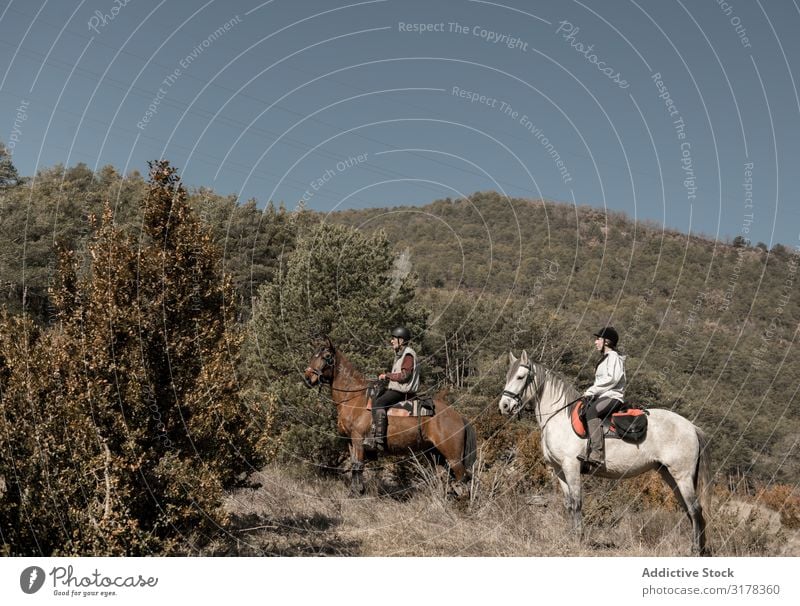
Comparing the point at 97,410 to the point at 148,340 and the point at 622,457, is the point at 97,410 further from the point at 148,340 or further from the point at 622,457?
the point at 622,457

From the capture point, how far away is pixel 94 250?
5801 mm

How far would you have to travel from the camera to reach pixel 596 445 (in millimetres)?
8109

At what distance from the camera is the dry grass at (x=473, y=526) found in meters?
7.32

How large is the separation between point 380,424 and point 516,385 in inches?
130

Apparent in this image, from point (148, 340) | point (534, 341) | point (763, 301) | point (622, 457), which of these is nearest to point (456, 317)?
point (534, 341)

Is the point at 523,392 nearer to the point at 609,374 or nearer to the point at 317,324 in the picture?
the point at 609,374

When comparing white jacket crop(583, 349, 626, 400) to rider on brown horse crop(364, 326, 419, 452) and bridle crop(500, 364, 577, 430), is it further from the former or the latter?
rider on brown horse crop(364, 326, 419, 452)
